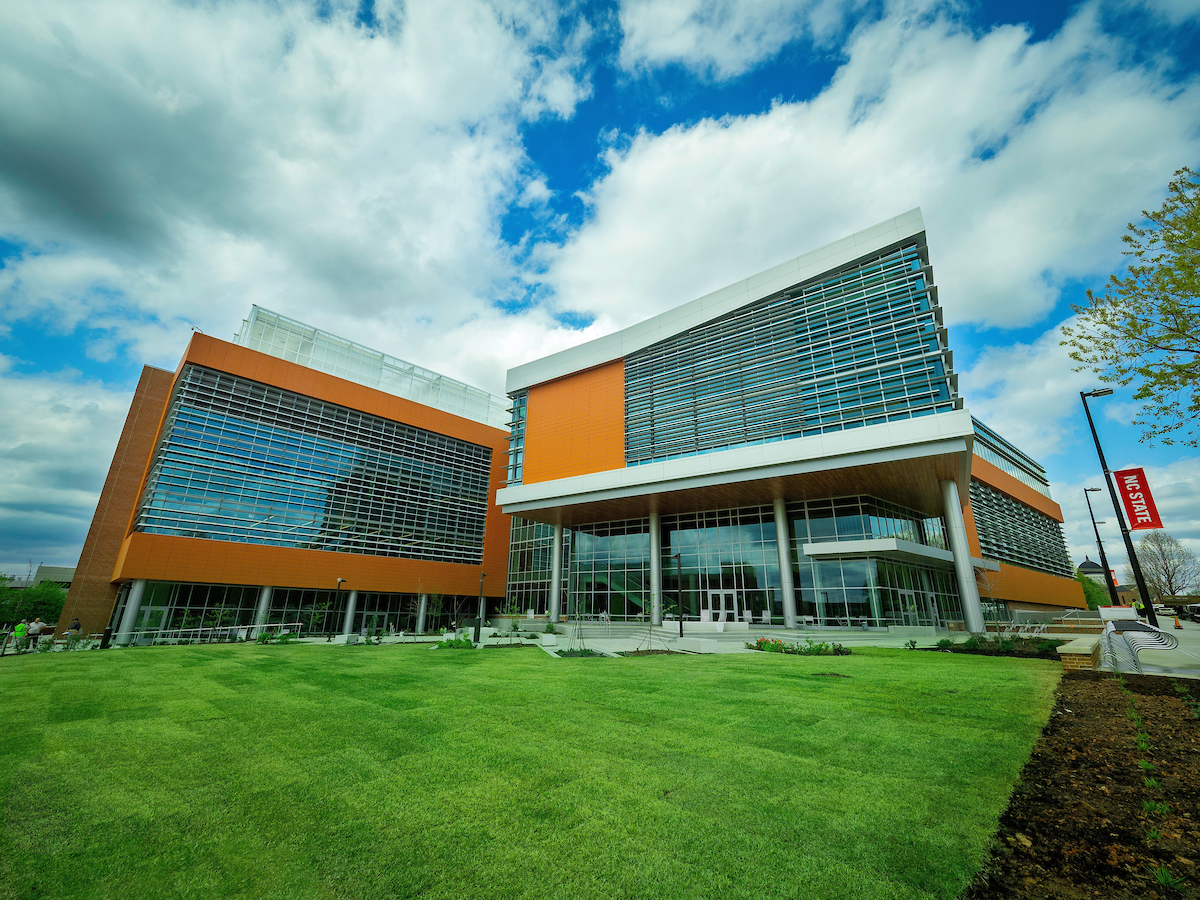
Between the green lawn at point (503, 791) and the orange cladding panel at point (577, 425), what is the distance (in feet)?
Result: 93.1

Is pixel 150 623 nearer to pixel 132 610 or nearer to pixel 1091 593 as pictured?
pixel 132 610

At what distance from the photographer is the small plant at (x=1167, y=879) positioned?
3.42 meters

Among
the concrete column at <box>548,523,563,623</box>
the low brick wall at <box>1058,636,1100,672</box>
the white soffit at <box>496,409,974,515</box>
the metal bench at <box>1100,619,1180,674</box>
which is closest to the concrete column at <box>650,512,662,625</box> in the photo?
the white soffit at <box>496,409,974,515</box>

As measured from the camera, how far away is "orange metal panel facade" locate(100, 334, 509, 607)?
33312 mm

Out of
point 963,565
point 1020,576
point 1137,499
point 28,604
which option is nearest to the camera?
→ point 1137,499

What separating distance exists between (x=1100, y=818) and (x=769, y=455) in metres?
24.9

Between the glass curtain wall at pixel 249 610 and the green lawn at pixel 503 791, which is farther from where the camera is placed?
the glass curtain wall at pixel 249 610

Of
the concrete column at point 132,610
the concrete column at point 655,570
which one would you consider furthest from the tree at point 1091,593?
the concrete column at point 132,610

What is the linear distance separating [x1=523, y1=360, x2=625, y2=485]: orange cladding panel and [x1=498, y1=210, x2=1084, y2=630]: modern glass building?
0.15m

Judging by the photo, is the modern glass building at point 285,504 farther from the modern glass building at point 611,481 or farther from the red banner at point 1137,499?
the red banner at point 1137,499

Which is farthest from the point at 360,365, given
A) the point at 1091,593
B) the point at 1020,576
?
the point at 1091,593

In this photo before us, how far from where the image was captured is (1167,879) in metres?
3.42

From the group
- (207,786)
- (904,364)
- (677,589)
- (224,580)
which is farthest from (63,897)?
(224,580)

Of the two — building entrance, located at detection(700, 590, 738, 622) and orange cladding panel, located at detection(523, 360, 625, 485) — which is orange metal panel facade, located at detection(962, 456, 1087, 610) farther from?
orange cladding panel, located at detection(523, 360, 625, 485)
